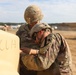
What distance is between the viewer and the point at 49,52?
2951 millimetres

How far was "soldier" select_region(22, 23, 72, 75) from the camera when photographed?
2.91m

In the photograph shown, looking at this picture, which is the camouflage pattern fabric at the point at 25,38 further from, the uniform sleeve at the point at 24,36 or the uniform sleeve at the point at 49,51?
the uniform sleeve at the point at 49,51

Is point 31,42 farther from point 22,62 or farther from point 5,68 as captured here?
point 5,68

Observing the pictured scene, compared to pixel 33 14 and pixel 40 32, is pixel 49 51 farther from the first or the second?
pixel 33 14

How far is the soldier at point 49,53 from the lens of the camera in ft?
9.54

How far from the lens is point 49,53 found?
2.95 meters

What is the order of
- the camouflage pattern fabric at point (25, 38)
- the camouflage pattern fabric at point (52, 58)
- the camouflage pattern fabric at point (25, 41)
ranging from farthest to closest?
1. the camouflage pattern fabric at point (25, 38)
2. the camouflage pattern fabric at point (25, 41)
3. the camouflage pattern fabric at point (52, 58)

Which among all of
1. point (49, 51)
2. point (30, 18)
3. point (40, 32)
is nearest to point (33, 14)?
point (30, 18)

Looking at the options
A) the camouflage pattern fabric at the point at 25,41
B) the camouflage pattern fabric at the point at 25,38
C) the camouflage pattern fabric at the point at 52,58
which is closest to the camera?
the camouflage pattern fabric at the point at 52,58

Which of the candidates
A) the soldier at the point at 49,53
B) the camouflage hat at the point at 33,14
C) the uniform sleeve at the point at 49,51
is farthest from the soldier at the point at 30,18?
the uniform sleeve at the point at 49,51

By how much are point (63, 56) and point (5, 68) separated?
36.1 inches

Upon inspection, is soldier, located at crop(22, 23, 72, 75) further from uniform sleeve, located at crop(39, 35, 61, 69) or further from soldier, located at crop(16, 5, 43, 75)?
soldier, located at crop(16, 5, 43, 75)

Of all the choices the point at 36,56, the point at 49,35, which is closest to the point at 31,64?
the point at 36,56

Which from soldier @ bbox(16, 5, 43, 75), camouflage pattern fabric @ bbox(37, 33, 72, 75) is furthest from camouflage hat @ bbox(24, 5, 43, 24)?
camouflage pattern fabric @ bbox(37, 33, 72, 75)
